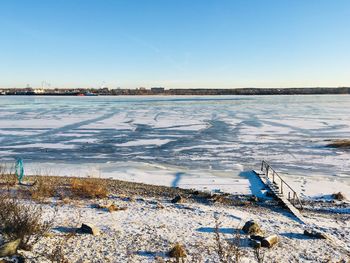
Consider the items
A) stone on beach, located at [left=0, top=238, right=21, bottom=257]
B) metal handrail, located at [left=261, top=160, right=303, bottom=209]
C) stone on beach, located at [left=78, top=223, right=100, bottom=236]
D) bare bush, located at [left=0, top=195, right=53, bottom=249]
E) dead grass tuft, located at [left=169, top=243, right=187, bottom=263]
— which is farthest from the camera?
metal handrail, located at [left=261, top=160, right=303, bottom=209]

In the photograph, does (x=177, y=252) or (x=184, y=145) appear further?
(x=184, y=145)

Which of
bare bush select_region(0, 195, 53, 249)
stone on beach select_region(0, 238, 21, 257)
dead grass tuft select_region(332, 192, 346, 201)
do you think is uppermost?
bare bush select_region(0, 195, 53, 249)

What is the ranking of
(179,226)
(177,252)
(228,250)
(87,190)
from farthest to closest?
(87,190)
(179,226)
(177,252)
(228,250)

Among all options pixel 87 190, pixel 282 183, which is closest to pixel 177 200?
pixel 87 190

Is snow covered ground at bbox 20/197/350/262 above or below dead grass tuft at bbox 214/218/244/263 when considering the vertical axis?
below

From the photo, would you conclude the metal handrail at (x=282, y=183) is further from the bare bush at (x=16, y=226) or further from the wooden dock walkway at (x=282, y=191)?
the bare bush at (x=16, y=226)

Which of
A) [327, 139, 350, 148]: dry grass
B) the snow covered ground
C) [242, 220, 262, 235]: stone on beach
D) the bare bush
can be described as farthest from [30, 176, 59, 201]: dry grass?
[327, 139, 350, 148]: dry grass

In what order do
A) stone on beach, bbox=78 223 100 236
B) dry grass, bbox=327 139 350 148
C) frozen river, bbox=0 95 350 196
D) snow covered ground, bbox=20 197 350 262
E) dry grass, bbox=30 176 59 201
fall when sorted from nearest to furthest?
snow covered ground, bbox=20 197 350 262, stone on beach, bbox=78 223 100 236, dry grass, bbox=30 176 59 201, frozen river, bbox=0 95 350 196, dry grass, bbox=327 139 350 148

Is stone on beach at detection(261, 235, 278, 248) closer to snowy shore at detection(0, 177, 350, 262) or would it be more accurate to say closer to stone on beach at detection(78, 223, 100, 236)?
snowy shore at detection(0, 177, 350, 262)

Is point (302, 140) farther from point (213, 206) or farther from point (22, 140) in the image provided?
point (22, 140)

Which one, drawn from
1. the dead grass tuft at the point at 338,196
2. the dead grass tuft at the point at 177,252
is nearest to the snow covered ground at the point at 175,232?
the dead grass tuft at the point at 177,252

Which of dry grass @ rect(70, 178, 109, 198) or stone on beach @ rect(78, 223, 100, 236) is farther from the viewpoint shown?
dry grass @ rect(70, 178, 109, 198)

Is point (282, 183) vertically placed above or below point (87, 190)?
below

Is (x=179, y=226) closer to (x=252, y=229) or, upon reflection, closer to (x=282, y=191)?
(x=252, y=229)
